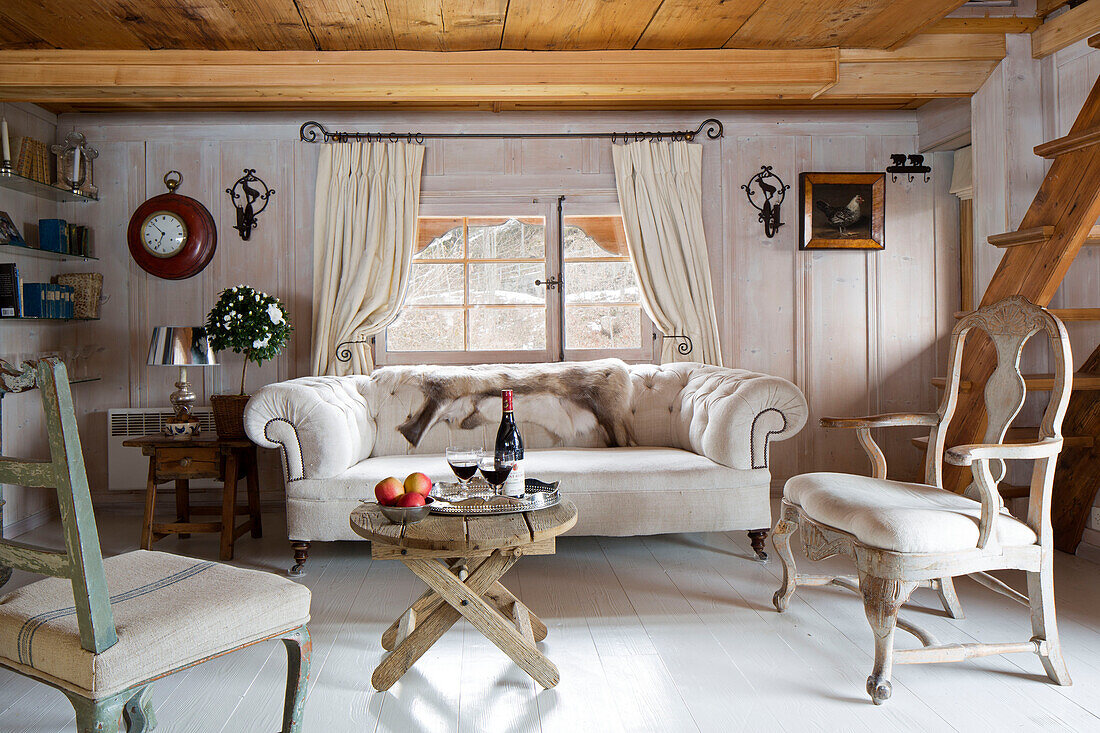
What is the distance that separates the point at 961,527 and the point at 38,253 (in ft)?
15.0

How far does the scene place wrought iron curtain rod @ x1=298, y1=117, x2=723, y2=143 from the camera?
440 centimetres

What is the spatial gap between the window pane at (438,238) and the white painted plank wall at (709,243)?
0.54 ft

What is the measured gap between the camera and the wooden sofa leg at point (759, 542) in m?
3.28

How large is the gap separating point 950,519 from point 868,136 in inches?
131

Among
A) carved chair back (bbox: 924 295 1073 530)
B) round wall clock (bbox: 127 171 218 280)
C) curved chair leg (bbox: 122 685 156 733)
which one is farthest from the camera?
round wall clock (bbox: 127 171 218 280)

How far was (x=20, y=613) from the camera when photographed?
145 centimetres

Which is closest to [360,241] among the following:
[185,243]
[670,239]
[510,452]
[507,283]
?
[507,283]

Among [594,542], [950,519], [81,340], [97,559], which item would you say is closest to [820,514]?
[950,519]

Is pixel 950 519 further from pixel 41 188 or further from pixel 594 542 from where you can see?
pixel 41 188

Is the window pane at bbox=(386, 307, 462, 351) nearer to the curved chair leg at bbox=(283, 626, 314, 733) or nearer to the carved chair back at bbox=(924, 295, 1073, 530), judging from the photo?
the carved chair back at bbox=(924, 295, 1073, 530)

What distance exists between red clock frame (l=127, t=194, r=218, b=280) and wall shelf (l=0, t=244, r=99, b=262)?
0.92 feet

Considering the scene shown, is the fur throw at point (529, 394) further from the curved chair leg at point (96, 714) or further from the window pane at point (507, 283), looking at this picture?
the curved chair leg at point (96, 714)

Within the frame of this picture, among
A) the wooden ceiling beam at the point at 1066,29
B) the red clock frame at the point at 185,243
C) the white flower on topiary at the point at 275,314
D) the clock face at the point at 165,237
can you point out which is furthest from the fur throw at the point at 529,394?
the wooden ceiling beam at the point at 1066,29

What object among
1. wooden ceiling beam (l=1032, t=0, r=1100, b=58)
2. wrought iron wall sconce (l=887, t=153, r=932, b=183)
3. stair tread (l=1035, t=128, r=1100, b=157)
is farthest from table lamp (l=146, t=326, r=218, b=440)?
wooden ceiling beam (l=1032, t=0, r=1100, b=58)
